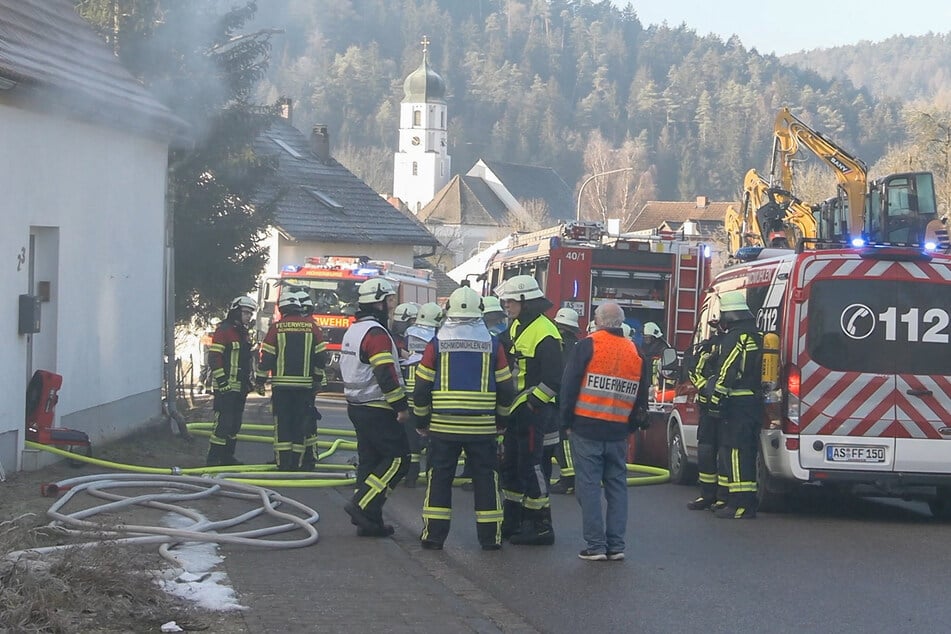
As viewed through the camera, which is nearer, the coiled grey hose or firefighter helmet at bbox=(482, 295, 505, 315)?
the coiled grey hose

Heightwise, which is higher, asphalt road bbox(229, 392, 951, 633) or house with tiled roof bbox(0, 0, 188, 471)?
house with tiled roof bbox(0, 0, 188, 471)

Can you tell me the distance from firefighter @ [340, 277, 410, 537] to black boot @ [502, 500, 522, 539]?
79 cm

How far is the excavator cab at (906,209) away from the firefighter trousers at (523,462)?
33.7 feet

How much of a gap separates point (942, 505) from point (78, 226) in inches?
334

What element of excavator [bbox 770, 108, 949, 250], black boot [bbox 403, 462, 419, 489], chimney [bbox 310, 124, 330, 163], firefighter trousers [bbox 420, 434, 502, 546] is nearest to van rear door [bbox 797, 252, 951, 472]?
firefighter trousers [bbox 420, 434, 502, 546]

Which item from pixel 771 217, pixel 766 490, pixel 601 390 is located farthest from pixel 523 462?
pixel 771 217

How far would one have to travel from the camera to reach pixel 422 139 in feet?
454

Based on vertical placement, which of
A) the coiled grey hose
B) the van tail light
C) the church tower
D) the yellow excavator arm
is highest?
the church tower

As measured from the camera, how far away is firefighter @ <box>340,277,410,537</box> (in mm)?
9492

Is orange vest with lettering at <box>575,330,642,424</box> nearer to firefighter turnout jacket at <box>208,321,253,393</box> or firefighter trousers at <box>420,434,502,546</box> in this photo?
firefighter trousers at <box>420,434,502,546</box>

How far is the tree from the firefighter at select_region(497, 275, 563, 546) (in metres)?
8.88

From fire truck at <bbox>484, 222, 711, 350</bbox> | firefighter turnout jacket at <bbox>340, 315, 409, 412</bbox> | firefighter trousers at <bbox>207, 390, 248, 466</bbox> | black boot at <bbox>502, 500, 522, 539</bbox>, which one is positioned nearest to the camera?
firefighter turnout jacket at <bbox>340, 315, 409, 412</bbox>

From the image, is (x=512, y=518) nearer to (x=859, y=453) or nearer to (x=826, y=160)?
(x=859, y=453)

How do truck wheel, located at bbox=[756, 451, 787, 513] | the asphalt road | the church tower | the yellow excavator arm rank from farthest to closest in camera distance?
the church tower
the yellow excavator arm
truck wheel, located at bbox=[756, 451, 787, 513]
the asphalt road
